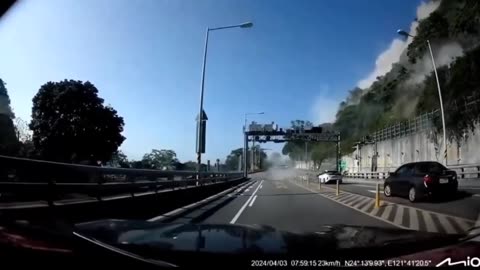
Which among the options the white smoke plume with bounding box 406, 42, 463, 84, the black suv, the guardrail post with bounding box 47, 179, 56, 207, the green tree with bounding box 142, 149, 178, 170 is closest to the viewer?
the white smoke plume with bounding box 406, 42, 463, 84

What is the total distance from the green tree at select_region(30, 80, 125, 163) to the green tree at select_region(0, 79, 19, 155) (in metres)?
0.30

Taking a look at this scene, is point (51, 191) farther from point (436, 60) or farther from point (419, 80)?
point (436, 60)

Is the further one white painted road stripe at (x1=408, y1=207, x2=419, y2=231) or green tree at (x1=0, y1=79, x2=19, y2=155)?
white painted road stripe at (x1=408, y1=207, x2=419, y2=231)

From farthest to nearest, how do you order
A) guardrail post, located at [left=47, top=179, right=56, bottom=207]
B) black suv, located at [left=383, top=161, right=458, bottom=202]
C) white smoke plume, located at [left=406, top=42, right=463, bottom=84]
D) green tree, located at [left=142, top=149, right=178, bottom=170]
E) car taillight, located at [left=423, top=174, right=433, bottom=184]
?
green tree, located at [left=142, top=149, right=178, bottom=170] < car taillight, located at [left=423, top=174, right=433, bottom=184] < black suv, located at [left=383, top=161, right=458, bottom=202] < guardrail post, located at [left=47, top=179, right=56, bottom=207] < white smoke plume, located at [left=406, top=42, right=463, bottom=84]

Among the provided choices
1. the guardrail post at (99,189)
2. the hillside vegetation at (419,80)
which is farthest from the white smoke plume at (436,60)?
the guardrail post at (99,189)

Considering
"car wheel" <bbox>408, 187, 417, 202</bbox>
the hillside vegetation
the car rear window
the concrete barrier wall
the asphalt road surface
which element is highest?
the hillside vegetation

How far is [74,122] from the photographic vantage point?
6.21 metres

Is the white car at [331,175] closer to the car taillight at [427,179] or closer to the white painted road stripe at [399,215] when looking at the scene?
the white painted road stripe at [399,215]

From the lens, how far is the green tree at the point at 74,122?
214 inches

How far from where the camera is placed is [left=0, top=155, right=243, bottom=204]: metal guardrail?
7.13 metres

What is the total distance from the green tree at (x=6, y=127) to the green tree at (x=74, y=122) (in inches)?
12.0

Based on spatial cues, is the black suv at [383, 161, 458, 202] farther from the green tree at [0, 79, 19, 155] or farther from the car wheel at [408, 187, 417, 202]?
the green tree at [0, 79, 19, 155]

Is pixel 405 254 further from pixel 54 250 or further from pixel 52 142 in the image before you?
pixel 52 142

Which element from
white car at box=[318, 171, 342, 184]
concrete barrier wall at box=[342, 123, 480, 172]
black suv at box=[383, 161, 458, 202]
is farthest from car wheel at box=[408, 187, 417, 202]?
concrete barrier wall at box=[342, 123, 480, 172]
